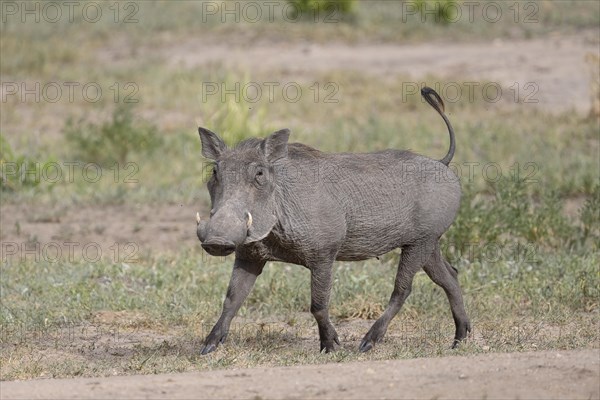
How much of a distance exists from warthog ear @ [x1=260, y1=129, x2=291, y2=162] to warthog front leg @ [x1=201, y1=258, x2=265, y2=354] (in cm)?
60

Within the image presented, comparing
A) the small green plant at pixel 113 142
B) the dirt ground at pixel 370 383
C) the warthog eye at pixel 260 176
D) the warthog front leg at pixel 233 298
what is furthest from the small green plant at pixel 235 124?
the dirt ground at pixel 370 383

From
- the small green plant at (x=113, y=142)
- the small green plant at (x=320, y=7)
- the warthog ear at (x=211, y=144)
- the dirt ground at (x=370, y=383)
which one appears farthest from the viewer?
the small green plant at (x=320, y=7)

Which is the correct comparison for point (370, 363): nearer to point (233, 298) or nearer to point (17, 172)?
point (233, 298)

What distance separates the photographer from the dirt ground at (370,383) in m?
5.37

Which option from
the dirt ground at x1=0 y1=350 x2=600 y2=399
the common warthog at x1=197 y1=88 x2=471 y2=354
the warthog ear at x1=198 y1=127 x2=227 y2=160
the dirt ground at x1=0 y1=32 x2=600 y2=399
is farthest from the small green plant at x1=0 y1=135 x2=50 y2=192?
the dirt ground at x1=0 y1=350 x2=600 y2=399

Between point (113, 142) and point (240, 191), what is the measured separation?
6691 millimetres

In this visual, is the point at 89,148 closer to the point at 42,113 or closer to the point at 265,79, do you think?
the point at 42,113

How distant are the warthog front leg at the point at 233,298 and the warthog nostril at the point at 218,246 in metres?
0.65

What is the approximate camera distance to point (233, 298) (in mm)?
6773

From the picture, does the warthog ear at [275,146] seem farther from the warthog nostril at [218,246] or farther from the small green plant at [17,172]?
the small green plant at [17,172]

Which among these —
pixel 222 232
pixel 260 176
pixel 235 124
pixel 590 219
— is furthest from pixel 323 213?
pixel 235 124

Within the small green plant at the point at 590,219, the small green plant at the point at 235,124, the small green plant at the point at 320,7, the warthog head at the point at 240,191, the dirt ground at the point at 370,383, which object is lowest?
the small green plant at the point at 590,219

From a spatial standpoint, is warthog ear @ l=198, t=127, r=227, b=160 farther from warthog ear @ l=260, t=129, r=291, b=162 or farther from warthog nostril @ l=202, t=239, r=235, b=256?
warthog nostril @ l=202, t=239, r=235, b=256

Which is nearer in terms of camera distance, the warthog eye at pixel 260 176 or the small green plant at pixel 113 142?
the warthog eye at pixel 260 176
